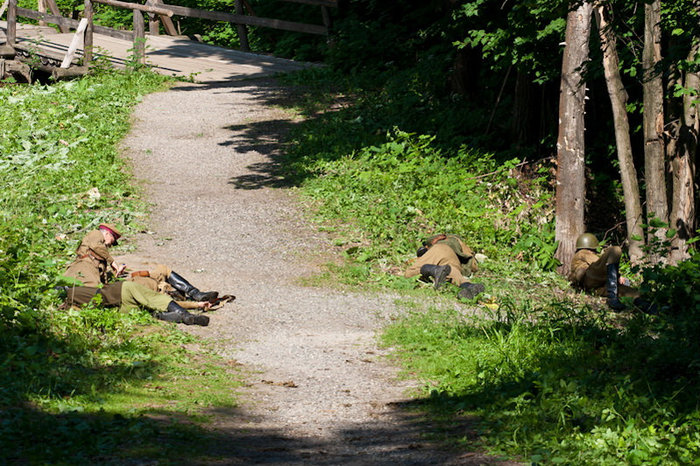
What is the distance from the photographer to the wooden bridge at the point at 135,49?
932 inches

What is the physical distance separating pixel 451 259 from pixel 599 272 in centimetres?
234

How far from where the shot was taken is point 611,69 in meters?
14.2

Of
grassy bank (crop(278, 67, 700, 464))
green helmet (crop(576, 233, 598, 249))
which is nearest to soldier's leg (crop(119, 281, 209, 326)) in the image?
grassy bank (crop(278, 67, 700, 464))

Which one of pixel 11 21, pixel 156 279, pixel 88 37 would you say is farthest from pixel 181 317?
pixel 11 21

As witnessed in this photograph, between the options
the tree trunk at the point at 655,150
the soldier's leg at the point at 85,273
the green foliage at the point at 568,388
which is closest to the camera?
the green foliage at the point at 568,388

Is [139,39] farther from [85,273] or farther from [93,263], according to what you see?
[85,273]

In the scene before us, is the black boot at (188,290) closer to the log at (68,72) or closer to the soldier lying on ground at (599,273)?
the soldier lying on ground at (599,273)

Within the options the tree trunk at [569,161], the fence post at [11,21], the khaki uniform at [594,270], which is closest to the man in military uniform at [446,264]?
the khaki uniform at [594,270]

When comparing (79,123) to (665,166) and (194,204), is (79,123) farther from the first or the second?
(665,166)

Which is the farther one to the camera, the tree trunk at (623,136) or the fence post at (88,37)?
the fence post at (88,37)

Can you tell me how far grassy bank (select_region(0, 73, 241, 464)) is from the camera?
5828 mm

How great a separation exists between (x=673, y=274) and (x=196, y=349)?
5.68m

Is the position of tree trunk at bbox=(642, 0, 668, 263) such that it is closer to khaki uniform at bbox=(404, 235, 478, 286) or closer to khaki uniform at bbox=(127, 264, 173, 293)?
khaki uniform at bbox=(404, 235, 478, 286)

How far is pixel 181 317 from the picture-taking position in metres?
9.80
